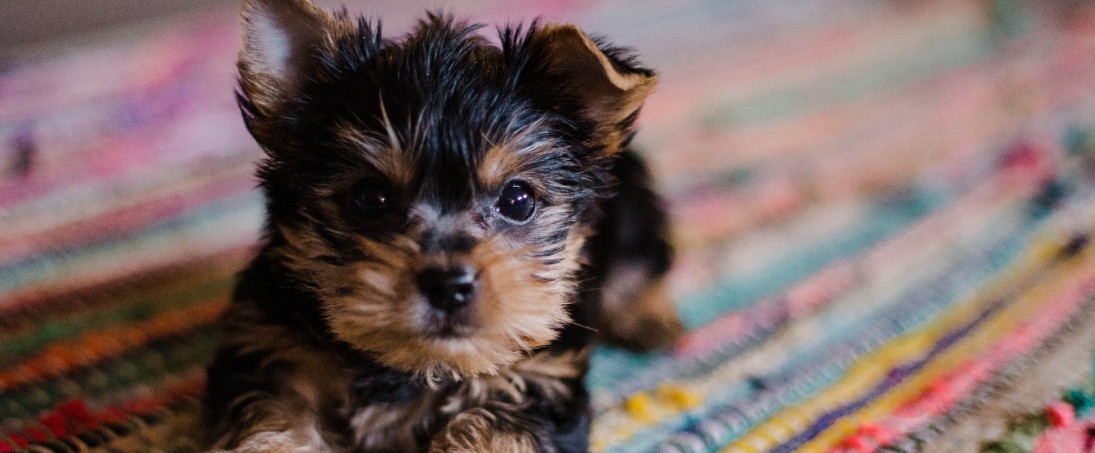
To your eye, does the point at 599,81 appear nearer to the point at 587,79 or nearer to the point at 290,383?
the point at 587,79

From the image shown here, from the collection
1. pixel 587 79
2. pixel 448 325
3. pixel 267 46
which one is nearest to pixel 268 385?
pixel 448 325

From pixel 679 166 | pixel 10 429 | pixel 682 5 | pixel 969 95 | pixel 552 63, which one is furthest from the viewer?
pixel 682 5

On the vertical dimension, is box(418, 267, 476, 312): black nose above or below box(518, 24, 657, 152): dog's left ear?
below

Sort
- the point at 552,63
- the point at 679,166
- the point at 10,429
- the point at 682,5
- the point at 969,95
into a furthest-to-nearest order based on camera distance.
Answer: the point at 682,5 < the point at 969,95 < the point at 679,166 < the point at 10,429 < the point at 552,63

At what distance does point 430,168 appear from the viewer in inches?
62.1

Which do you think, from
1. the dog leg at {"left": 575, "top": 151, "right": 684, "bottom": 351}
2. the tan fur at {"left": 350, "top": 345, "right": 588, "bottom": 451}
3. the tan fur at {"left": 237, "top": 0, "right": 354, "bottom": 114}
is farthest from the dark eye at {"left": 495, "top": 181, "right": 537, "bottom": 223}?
the dog leg at {"left": 575, "top": 151, "right": 684, "bottom": 351}

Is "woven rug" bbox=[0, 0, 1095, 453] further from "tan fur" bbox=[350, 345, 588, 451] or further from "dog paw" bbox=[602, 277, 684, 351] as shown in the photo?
"tan fur" bbox=[350, 345, 588, 451]

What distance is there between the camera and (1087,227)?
9.00 ft

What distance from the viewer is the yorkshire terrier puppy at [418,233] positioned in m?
1.50

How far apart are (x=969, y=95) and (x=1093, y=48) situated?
63 cm

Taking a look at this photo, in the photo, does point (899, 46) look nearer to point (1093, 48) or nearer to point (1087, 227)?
point (1093, 48)

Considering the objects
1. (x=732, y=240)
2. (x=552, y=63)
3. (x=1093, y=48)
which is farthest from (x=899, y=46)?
(x=552, y=63)

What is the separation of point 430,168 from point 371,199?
144mm

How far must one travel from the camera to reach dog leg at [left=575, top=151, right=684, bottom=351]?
7.65 ft
